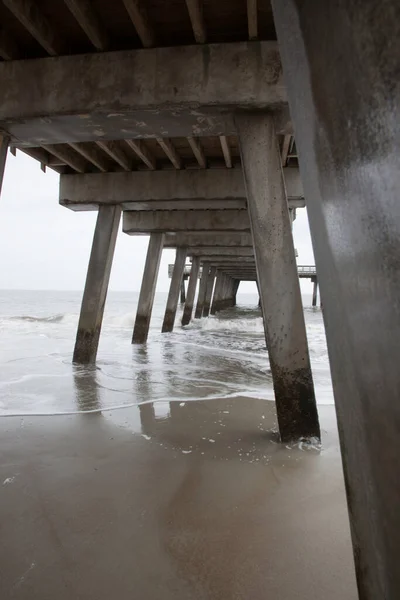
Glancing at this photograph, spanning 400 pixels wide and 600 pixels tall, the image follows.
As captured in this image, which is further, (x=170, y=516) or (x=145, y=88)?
(x=145, y=88)

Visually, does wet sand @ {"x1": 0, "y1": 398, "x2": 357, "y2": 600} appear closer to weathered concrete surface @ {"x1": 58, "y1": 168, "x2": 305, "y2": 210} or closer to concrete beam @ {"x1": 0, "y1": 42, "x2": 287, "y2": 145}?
concrete beam @ {"x1": 0, "y1": 42, "x2": 287, "y2": 145}

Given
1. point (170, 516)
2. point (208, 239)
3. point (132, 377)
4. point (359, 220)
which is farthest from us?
point (208, 239)

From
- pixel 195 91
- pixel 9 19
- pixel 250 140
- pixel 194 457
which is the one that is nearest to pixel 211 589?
pixel 194 457

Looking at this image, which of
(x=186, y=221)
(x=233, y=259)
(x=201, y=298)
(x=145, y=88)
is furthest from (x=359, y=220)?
(x=201, y=298)

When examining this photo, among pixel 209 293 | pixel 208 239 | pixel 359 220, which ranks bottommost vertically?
pixel 359 220

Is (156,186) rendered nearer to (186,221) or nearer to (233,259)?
(186,221)

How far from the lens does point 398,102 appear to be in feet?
1.97

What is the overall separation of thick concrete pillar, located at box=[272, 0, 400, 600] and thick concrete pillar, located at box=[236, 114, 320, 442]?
2.64m

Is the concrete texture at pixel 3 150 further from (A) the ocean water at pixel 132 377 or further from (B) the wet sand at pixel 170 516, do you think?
(B) the wet sand at pixel 170 516

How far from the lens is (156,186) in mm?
7582

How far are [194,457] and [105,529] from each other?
1.08 metres

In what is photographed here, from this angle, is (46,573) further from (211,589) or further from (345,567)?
(345,567)

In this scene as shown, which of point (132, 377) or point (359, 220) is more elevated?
point (359, 220)

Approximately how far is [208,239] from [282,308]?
1060 centimetres
